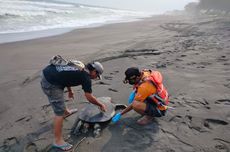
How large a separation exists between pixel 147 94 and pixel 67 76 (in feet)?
4.06

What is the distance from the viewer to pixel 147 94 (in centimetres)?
359

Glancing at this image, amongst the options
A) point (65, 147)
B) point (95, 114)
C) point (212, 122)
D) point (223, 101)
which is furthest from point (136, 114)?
point (223, 101)

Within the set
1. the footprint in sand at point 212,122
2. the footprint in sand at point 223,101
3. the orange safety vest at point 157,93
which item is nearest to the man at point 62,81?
the orange safety vest at point 157,93

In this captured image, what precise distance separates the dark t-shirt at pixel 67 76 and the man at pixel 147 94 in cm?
68

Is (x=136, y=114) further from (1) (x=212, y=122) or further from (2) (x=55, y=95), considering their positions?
(2) (x=55, y=95)

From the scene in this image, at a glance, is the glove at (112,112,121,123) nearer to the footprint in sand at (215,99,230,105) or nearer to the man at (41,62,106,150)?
the man at (41,62,106,150)

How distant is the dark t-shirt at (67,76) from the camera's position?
3305 mm

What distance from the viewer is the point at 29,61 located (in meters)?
8.19

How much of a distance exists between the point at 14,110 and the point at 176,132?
3.16 m

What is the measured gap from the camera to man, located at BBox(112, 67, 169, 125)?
11.8ft

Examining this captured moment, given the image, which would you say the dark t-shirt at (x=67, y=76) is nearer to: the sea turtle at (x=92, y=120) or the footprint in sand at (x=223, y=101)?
the sea turtle at (x=92, y=120)

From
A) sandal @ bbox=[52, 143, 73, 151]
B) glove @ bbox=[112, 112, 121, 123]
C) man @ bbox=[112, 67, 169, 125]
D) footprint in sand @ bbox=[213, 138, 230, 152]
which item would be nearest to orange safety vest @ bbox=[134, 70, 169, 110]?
man @ bbox=[112, 67, 169, 125]

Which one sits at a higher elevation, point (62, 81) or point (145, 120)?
point (62, 81)

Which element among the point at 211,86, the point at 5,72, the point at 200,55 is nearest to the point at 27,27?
the point at 5,72
